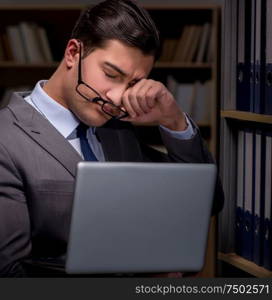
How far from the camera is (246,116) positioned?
1564 millimetres

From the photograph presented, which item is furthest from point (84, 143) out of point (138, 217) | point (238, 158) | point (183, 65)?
point (183, 65)

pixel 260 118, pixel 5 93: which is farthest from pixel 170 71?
pixel 260 118

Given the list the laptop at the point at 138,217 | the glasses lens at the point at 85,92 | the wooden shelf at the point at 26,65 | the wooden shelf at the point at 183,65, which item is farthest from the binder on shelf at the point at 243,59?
the wooden shelf at the point at 26,65

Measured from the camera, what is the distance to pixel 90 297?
3.83 feet

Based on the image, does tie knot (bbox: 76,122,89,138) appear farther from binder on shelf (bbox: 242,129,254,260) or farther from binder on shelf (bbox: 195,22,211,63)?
binder on shelf (bbox: 195,22,211,63)

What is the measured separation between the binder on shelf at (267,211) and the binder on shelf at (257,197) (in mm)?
20

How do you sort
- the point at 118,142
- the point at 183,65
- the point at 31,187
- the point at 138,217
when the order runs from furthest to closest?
1. the point at 183,65
2. the point at 118,142
3. the point at 31,187
4. the point at 138,217

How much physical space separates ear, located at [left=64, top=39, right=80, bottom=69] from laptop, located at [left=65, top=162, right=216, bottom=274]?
60 centimetres

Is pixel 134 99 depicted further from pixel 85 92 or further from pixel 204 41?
pixel 204 41

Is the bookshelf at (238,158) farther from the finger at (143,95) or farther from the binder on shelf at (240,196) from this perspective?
the finger at (143,95)

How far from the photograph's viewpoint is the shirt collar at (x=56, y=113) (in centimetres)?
167

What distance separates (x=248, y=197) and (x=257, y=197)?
0.04m

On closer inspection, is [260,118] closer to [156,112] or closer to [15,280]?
[156,112]

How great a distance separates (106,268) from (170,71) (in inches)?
127
